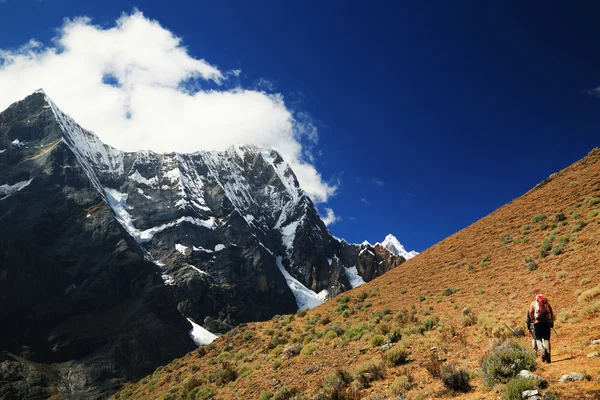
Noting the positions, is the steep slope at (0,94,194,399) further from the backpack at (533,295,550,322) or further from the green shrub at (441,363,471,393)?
the backpack at (533,295,550,322)

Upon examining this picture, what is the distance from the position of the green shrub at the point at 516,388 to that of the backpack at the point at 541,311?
306 centimetres

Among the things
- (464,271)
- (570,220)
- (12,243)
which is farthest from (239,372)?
(12,243)

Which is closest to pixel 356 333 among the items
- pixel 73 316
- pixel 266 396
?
pixel 266 396

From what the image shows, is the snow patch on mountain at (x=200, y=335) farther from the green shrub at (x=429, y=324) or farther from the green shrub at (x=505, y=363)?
the green shrub at (x=505, y=363)

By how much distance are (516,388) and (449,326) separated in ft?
30.0

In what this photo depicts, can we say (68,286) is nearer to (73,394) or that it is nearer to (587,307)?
(73,394)

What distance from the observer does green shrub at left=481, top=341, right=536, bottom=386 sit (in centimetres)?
1059

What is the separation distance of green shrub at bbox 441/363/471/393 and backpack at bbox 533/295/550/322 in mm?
2847

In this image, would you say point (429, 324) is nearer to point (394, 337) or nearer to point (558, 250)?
point (394, 337)

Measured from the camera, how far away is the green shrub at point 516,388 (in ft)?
29.9

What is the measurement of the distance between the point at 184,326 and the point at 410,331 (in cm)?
18369

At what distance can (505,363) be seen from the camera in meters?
11.0

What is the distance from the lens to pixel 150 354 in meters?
150

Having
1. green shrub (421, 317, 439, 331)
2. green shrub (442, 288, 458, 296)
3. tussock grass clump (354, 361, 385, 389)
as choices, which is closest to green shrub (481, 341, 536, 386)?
tussock grass clump (354, 361, 385, 389)
